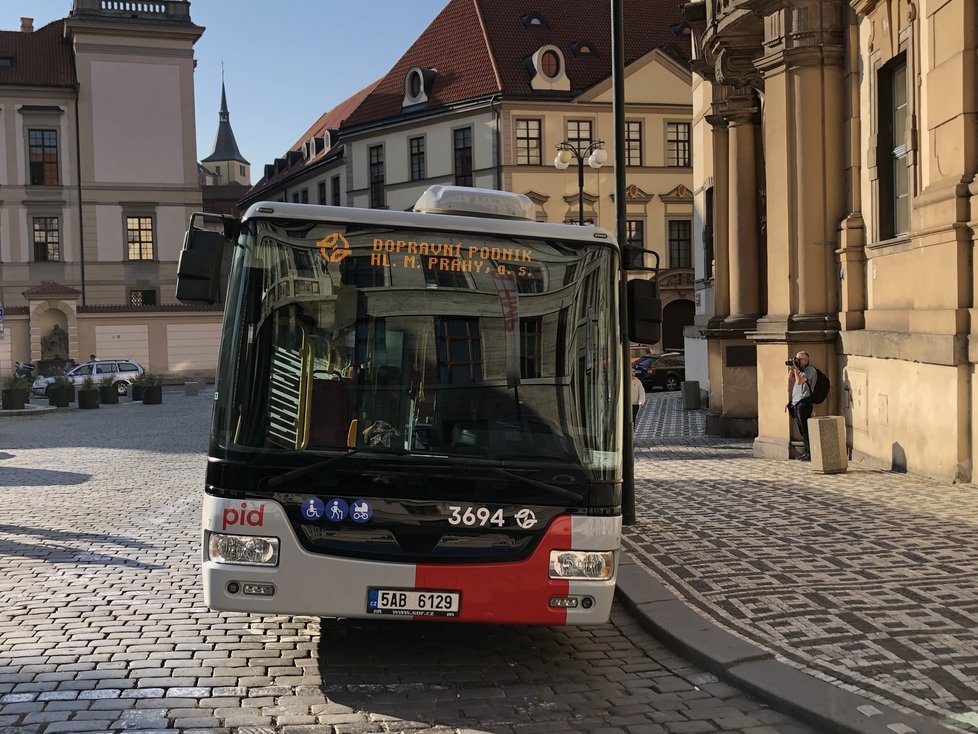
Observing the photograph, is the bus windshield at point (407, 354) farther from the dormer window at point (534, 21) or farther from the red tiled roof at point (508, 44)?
the dormer window at point (534, 21)

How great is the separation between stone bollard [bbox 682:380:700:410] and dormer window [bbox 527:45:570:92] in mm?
29883

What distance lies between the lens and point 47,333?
52469 millimetres

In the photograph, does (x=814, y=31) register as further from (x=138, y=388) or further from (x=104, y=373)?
(x=104, y=373)

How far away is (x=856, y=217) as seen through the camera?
1602cm

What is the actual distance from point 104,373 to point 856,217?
35.8 m

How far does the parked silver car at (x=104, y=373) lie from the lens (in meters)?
44.3

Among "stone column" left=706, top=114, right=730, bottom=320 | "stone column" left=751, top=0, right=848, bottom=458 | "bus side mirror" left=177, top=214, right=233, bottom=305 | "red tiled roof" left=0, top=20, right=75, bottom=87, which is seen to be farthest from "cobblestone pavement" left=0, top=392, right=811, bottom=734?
"red tiled roof" left=0, top=20, right=75, bottom=87

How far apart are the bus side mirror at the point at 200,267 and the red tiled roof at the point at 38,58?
60.0 metres

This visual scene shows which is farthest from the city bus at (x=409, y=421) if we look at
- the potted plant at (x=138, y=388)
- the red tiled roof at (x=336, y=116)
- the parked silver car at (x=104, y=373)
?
the red tiled roof at (x=336, y=116)

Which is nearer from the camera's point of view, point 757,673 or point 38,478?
point 757,673

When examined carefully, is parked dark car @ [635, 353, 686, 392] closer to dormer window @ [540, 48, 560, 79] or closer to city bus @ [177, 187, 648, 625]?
dormer window @ [540, 48, 560, 79]

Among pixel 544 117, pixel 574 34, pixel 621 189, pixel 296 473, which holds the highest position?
pixel 574 34

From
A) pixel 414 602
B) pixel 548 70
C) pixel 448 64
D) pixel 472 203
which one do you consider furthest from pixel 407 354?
pixel 448 64

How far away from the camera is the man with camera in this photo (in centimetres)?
1589
